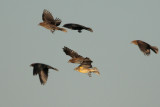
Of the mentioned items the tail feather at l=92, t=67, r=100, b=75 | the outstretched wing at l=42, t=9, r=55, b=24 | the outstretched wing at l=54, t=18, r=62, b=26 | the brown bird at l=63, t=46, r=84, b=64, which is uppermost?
the outstretched wing at l=42, t=9, r=55, b=24

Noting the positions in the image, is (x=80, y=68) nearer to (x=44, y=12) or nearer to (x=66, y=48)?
(x=66, y=48)

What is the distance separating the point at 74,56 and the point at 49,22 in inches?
149

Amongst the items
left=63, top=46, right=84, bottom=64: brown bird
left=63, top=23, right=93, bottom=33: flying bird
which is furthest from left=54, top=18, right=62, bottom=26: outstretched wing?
left=63, top=46, right=84, bottom=64: brown bird

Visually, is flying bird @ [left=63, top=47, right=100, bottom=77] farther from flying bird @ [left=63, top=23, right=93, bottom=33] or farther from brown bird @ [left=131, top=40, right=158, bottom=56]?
brown bird @ [left=131, top=40, right=158, bottom=56]

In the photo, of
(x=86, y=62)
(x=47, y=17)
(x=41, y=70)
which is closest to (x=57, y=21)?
(x=47, y=17)

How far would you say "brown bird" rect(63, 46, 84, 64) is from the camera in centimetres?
4600

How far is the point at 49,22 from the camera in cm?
4731

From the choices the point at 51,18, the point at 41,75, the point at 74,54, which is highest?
the point at 51,18

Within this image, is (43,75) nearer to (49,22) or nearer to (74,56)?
(74,56)

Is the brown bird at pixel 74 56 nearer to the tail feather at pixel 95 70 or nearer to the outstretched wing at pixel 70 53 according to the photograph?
the outstretched wing at pixel 70 53

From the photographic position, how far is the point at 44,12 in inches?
1913

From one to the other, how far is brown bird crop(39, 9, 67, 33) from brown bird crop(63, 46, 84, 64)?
2.69m

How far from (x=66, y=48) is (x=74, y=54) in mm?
1075

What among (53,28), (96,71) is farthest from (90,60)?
(53,28)
